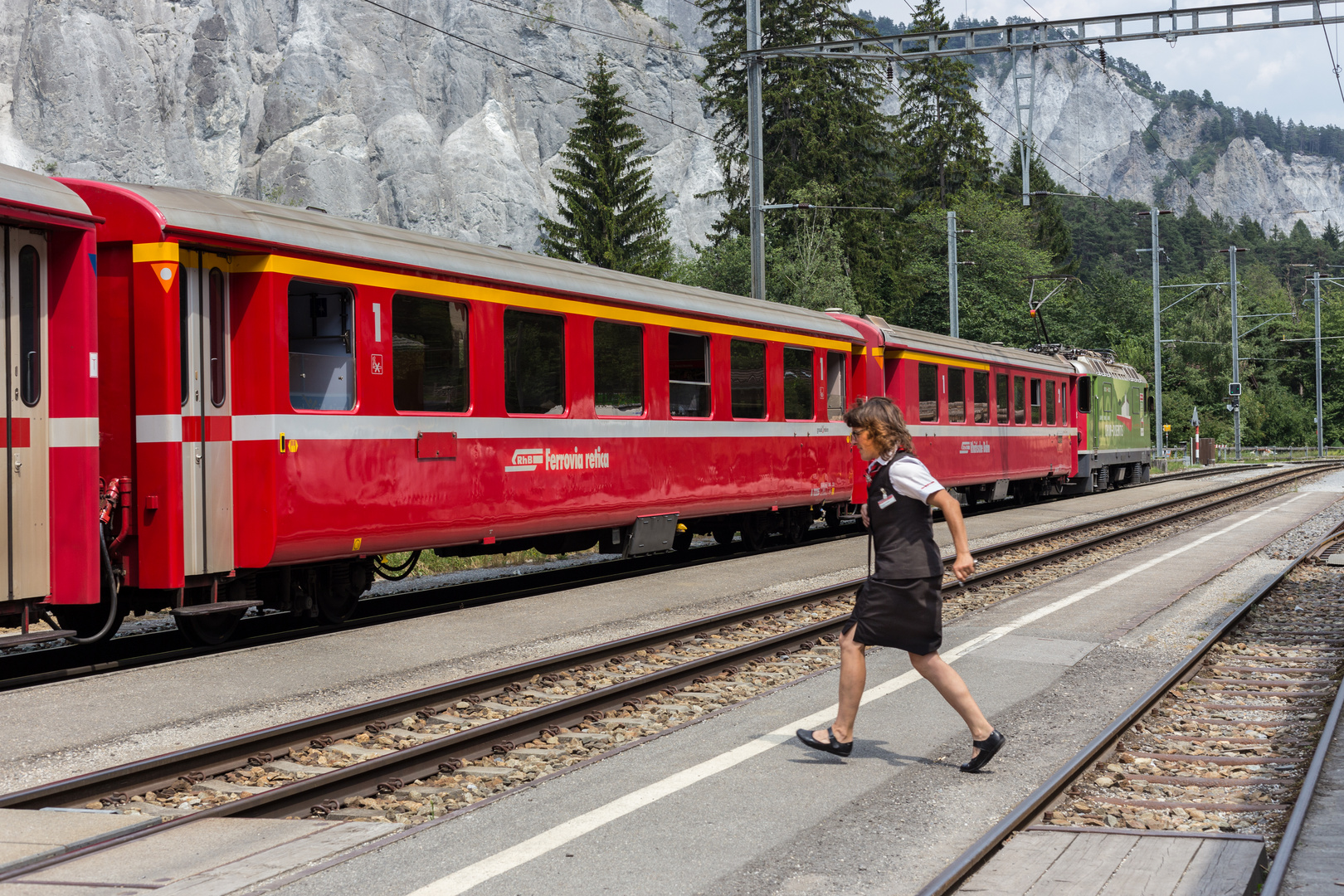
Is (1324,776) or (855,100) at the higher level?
(855,100)

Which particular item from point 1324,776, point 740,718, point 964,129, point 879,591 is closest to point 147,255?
point 740,718

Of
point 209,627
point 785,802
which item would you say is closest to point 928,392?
point 209,627

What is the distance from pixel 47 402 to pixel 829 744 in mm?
5223

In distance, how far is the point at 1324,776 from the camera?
6.02 meters

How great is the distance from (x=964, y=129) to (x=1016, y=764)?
7254 centimetres

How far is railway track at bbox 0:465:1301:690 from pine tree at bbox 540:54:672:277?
40.6m

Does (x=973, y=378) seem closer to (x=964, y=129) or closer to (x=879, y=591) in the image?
(x=879, y=591)

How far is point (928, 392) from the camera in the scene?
856 inches

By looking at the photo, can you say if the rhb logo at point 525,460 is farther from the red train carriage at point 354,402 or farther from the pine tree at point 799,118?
the pine tree at point 799,118

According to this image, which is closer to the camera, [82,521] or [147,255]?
[82,521]

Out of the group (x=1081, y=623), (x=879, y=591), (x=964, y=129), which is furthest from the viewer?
(x=964, y=129)

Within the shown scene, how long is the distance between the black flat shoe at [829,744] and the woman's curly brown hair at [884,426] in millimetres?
1462

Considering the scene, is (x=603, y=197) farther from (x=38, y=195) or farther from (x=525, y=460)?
(x=38, y=195)

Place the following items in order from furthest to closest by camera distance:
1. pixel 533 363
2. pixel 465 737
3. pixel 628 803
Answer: pixel 533 363
pixel 465 737
pixel 628 803
